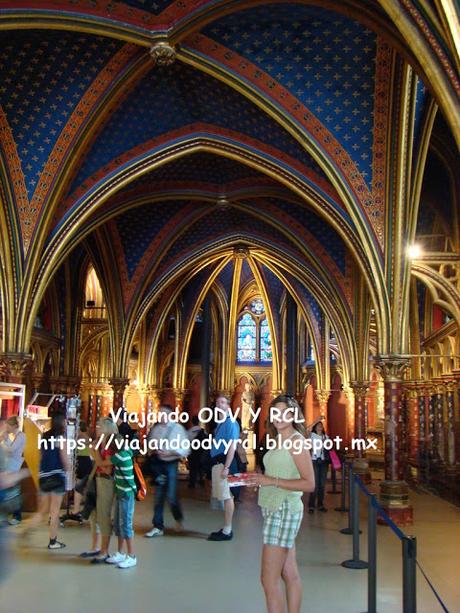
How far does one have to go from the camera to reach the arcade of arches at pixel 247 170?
9.59m

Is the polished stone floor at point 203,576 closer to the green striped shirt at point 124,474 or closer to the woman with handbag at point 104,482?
the woman with handbag at point 104,482

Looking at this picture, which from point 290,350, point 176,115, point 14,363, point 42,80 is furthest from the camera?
point 290,350

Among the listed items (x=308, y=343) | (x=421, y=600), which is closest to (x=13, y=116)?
(x=421, y=600)

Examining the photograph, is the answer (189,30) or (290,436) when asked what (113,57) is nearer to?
(189,30)

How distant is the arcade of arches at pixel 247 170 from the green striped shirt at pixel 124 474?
4407 mm

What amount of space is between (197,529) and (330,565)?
2435 mm

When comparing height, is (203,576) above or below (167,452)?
below

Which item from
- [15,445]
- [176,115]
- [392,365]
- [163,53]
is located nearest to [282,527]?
[15,445]

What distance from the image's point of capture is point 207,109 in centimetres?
1223

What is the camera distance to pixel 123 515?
6.12 metres

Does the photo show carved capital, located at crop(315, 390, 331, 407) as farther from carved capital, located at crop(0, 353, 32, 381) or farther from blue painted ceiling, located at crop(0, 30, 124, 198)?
blue painted ceiling, located at crop(0, 30, 124, 198)

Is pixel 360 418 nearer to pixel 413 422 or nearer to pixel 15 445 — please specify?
pixel 413 422

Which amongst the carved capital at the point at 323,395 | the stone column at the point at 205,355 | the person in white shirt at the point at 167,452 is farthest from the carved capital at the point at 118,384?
the person in white shirt at the point at 167,452

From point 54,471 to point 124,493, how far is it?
1.03 m
